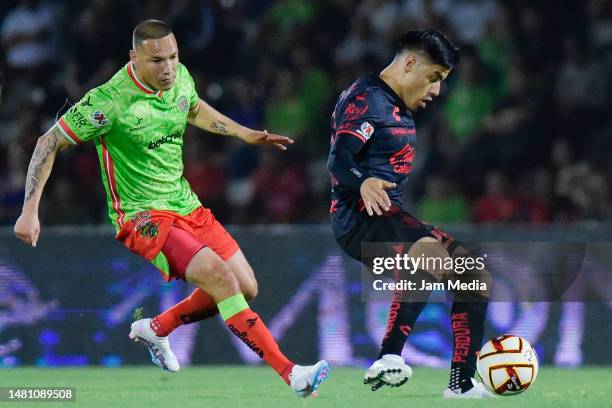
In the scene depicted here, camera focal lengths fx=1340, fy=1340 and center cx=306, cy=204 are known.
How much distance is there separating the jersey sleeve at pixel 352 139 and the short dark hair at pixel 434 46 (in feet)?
1.53

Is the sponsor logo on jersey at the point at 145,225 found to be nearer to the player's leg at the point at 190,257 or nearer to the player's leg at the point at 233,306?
the player's leg at the point at 190,257

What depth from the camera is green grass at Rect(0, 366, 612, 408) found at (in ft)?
24.6

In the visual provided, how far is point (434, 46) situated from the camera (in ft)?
25.7

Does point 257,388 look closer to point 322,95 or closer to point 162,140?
point 162,140

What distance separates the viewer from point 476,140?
1272 cm

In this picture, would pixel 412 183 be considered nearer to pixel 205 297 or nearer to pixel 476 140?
pixel 476 140

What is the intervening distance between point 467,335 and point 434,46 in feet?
5.56

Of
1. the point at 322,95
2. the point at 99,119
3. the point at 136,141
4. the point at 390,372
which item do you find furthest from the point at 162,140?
the point at 322,95

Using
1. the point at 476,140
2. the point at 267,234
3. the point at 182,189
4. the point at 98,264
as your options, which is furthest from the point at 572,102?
the point at 182,189

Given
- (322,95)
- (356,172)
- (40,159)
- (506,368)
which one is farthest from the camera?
(322,95)

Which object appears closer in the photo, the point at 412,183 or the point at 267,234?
the point at 267,234

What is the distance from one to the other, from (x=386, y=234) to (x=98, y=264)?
14.7ft

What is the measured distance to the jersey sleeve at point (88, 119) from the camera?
308 inches

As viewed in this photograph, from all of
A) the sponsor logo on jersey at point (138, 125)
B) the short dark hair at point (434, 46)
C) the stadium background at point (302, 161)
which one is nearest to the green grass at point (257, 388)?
the stadium background at point (302, 161)
